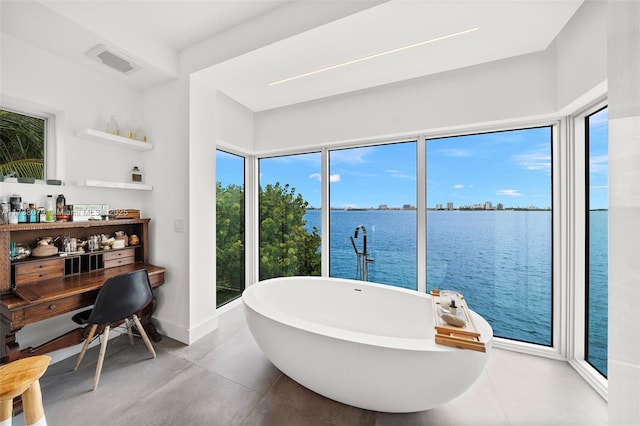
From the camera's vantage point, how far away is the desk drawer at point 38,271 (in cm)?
179

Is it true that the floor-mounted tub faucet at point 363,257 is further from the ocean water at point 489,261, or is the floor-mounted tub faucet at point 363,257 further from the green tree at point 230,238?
the green tree at point 230,238

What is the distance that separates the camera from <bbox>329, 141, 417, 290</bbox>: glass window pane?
2693 mm

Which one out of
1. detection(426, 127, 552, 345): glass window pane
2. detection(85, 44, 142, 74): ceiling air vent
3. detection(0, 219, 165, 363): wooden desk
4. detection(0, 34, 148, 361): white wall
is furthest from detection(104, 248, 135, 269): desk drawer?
detection(426, 127, 552, 345): glass window pane

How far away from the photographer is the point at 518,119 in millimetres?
2135

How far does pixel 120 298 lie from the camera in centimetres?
188

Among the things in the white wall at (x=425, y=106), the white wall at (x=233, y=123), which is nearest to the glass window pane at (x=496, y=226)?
the white wall at (x=425, y=106)

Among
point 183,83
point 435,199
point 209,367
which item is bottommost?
point 209,367

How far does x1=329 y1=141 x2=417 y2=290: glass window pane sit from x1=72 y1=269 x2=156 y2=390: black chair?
1.98 m

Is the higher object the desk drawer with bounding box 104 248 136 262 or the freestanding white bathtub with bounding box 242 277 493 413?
the desk drawer with bounding box 104 248 136 262

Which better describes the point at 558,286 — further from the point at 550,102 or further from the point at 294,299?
the point at 294,299

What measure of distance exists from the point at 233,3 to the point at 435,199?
8.07ft

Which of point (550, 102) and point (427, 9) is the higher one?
point (427, 9)

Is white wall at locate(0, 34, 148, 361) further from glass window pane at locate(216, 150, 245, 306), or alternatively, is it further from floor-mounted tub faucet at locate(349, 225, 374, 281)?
floor-mounted tub faucet at locate(349, 225, 374, 281)

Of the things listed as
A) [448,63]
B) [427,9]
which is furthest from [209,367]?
[448,63]
